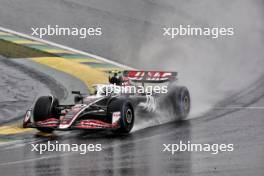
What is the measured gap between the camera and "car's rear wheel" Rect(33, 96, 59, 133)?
13445 mm

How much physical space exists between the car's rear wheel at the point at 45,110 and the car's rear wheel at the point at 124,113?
4.04 ft

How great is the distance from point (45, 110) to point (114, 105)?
4.65 ft

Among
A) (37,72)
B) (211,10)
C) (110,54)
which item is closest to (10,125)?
(37,72)

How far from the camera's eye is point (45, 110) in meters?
13.5

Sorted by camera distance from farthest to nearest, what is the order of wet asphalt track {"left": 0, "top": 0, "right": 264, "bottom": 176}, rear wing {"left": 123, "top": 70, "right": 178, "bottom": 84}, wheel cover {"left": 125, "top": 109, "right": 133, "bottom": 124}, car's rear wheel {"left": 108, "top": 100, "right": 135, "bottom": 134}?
rear wing {"left": 123, "top": 70, "right": 178, "bottom": 84} < wheel cover {"left": 125, "top": 109, "right": 133, "bottom": 124} < car's rear wheel {"left": 108, "top": 100, "right": 135, "bottom": 134} < wet asphalt track {"left": 0, "top": 0, "right": 264, "bottom": 176}

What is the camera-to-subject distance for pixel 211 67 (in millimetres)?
20656

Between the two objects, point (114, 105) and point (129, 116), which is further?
point (129, 116)

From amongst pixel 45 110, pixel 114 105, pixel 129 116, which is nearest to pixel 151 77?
pixel 129 116

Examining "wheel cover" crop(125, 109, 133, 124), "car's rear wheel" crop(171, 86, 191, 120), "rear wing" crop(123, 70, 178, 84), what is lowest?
"wheel cover" crop(125, 109, 133, 124)

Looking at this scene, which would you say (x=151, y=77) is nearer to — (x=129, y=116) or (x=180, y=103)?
(x=180, y=103)

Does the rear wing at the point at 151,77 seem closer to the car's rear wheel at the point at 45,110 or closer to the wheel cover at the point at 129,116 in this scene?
the wheel cover at the point at 129,116

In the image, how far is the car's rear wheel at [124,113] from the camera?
12.9m

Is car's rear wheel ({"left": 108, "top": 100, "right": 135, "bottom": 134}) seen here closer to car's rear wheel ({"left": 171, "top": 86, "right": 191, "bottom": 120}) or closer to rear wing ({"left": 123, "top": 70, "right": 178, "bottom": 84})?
car's rear wheel ({"left": 171, "top": 86, "right": 191, "bottom": 120})

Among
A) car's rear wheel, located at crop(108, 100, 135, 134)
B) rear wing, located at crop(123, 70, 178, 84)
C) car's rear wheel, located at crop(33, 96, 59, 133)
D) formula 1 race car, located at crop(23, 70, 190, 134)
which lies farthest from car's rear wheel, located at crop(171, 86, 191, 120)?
car's rear wheel, located at crop(33, 96, 59, 133)
